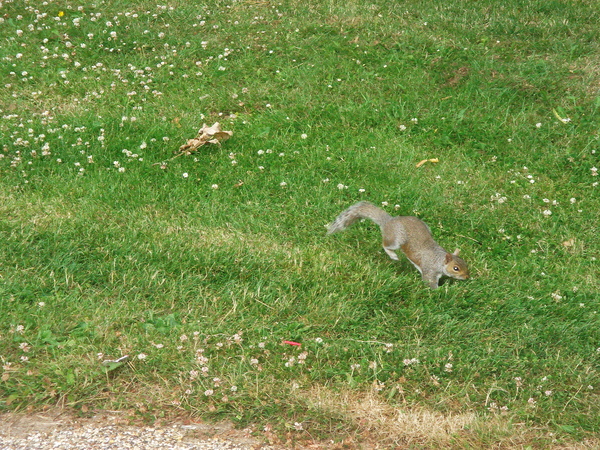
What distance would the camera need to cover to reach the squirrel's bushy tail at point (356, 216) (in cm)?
567

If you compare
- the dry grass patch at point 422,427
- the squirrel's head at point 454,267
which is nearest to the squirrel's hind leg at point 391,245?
the squirrel's head at point 454,267

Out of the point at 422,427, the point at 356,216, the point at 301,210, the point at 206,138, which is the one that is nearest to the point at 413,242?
the point at 356,216

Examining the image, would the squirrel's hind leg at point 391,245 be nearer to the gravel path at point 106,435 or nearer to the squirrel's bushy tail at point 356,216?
the squirrel's bushy tail at point 356,216

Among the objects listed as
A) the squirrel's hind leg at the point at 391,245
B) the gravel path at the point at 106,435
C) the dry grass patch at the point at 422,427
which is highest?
the squirrel's hind leg at the point at 391,245

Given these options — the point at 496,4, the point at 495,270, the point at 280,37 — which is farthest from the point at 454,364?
the point at 496,4

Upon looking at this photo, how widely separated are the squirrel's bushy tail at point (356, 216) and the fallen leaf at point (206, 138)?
1809 mm

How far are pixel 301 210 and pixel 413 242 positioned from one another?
1.17 m

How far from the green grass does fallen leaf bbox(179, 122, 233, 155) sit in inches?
3.7

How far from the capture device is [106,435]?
3.75 metres

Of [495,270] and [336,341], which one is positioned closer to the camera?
[336,341]

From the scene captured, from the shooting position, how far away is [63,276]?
5008 millimetres

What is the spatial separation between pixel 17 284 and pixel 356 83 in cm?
468

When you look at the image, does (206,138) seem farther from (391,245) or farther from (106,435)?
(106,435)

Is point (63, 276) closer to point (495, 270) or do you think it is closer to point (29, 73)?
point (495, 270)
